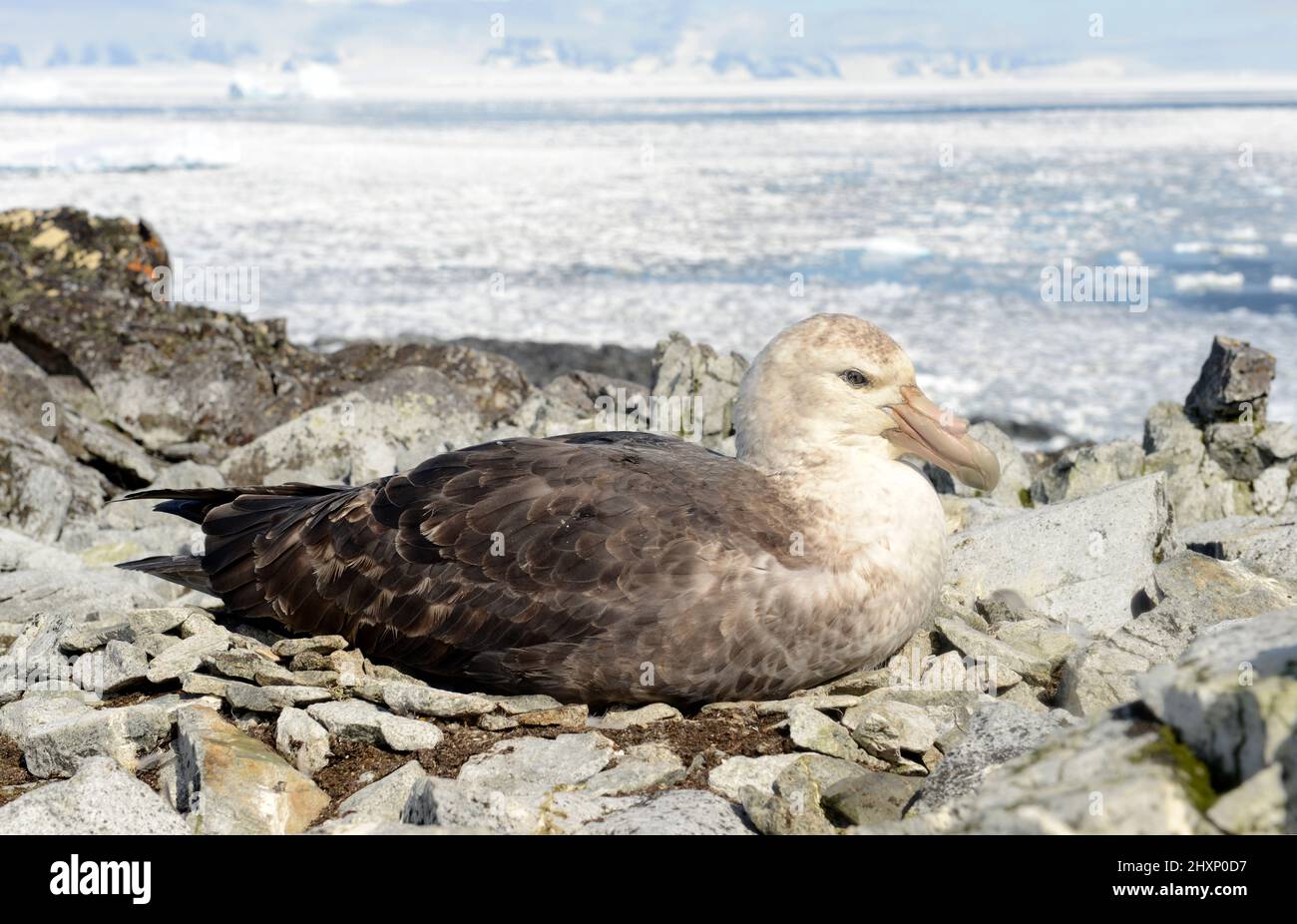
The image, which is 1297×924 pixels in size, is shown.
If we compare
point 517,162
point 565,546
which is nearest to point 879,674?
point 565,546

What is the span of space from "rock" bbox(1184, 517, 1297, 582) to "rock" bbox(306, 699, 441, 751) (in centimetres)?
380

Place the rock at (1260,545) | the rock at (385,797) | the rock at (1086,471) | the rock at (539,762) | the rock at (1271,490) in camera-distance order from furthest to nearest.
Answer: the rock at (1271,490) → the rock at (1086,471) → the rock at (1260,545) → the rock at (539,762) → the rock at (385,797)

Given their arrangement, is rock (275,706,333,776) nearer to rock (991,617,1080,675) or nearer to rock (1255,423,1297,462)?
rock (991,617,1080,675)

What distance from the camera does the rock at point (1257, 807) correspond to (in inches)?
94.3

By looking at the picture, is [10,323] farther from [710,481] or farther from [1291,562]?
[1291,562]

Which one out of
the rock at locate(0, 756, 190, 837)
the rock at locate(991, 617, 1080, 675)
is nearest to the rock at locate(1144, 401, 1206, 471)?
the rock at locate(991, 617, 1080, 675)

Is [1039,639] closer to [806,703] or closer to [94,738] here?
[806,703]

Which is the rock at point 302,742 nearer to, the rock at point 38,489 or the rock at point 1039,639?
the rock at point 1039,639

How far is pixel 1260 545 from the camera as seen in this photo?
6020mm

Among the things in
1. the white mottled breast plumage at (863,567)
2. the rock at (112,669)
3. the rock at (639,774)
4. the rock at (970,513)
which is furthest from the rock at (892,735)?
the rock at (112,669)

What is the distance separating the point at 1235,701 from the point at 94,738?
141 inches

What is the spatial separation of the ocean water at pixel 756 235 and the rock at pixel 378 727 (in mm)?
9894

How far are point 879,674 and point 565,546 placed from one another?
128 cm
